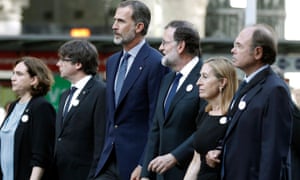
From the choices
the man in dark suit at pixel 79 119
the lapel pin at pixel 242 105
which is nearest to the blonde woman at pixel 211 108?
the lapel pin at pixel 242 105

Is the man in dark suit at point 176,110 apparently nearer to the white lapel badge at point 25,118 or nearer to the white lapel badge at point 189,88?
the white lapel badge at point 189,88

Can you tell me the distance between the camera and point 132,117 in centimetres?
937

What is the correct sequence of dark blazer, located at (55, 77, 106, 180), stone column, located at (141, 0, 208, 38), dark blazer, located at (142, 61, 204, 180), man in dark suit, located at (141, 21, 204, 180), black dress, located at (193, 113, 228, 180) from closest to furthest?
black dress, located at (193, 113, 228, 180), man in dark suit, located at (141, 21, 204, 180), dark blazer, located at (142, 61, 204, 180), dark blazer, located at (55, 77, 106, 180), stone column, located at (141, 0, 208, 38)

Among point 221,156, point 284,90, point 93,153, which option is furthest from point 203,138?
point 93,153

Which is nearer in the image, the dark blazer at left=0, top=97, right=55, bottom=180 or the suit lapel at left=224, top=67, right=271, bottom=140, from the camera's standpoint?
the suit lapel at left=224, top=67, right=271, bottom=140

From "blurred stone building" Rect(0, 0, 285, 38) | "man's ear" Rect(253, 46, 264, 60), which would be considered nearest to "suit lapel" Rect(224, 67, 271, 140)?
"man's ear" Rect(253, 46, 264, 60)

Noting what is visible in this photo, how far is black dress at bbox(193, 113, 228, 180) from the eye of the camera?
804 centimetres

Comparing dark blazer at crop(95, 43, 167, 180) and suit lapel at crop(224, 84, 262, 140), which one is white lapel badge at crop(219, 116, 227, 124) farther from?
dark blazer at crop(95, 43, 167, 180)

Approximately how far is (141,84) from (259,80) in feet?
6.81

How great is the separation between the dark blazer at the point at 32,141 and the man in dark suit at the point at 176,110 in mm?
1372

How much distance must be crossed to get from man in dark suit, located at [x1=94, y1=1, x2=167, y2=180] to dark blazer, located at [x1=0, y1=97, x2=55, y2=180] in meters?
0.73

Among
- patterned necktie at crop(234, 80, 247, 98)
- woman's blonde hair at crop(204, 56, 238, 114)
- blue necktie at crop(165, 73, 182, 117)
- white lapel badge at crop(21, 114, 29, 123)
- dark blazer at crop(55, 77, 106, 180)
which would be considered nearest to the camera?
patterned necktie at crop(234, 80, 247, 98)

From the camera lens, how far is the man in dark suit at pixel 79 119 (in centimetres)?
974

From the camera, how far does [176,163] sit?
860 cm
